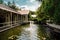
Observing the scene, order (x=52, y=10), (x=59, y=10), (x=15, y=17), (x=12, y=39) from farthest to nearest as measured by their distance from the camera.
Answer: (x=15, y=17), (x=52, y=10), (x=59, y=10), (x=12, y=39)

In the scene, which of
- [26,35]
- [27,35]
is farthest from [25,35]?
[27,35]

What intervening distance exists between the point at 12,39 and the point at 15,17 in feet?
89.8

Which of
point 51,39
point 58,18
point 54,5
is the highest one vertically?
point 54,5

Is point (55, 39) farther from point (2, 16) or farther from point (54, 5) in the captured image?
point (2, 16)

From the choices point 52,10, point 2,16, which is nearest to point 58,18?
point 52,10

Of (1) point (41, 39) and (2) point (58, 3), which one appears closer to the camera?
(1) point (41, 39)

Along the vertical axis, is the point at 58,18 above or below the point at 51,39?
above

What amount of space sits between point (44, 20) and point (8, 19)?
19.8 m

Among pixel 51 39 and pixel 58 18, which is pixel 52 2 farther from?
pixel 51 39

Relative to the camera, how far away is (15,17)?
42.9 meters

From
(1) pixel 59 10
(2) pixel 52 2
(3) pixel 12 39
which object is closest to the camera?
(3) pixel 12 39

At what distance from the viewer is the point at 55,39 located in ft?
52.5

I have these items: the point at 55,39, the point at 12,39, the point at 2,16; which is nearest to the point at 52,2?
the point at 55,39

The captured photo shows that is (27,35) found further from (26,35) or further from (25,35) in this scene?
(25,35)
